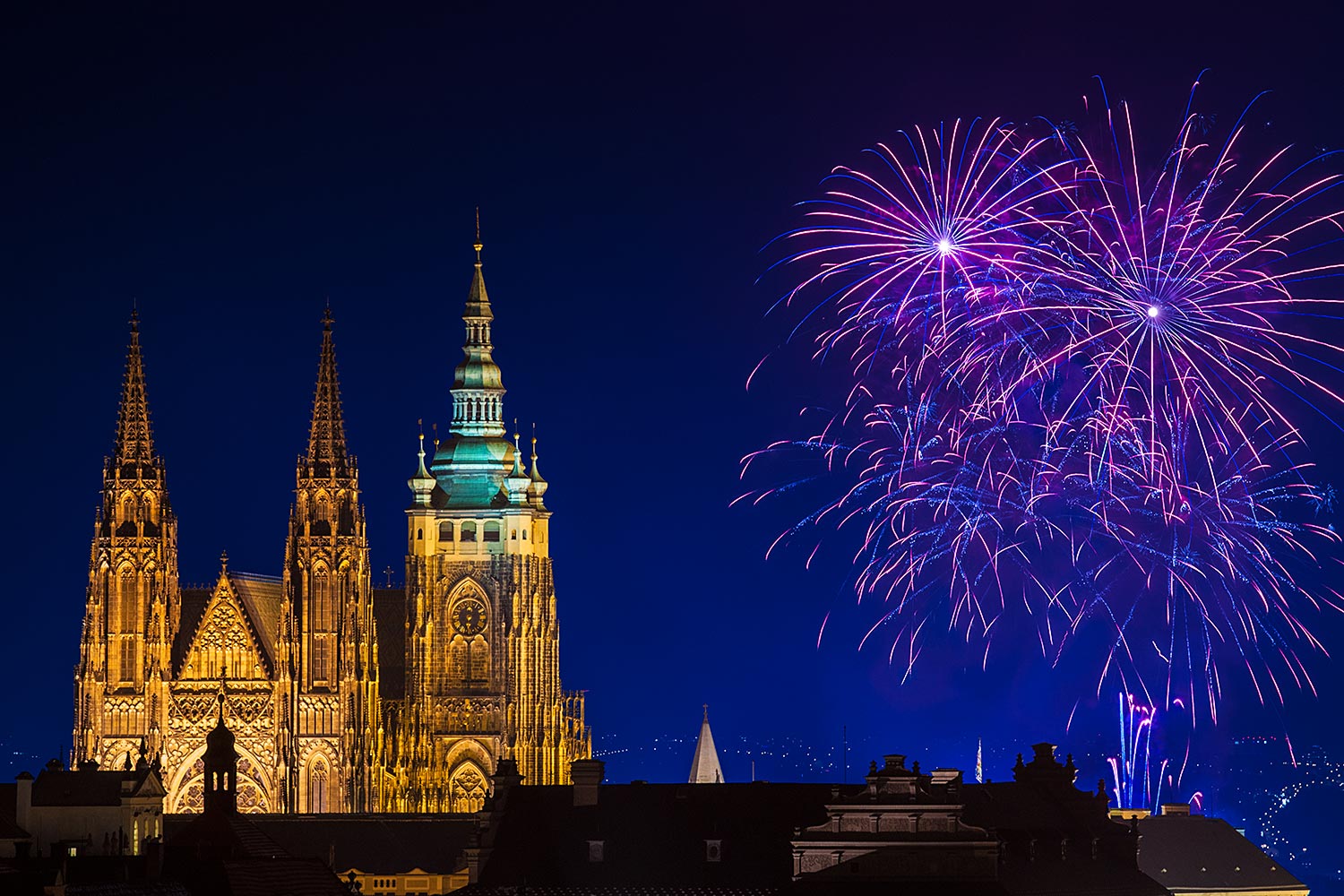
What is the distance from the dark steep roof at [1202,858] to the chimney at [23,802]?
121 ft

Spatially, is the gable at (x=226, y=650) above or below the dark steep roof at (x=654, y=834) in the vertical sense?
above

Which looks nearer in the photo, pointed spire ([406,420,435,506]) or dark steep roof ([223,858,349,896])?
dark steep roof ([223,858,349,896])

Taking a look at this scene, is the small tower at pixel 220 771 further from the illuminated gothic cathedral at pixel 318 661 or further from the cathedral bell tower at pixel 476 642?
the cathedral bell tower at pixel 476 642

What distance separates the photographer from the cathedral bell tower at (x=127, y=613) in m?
160

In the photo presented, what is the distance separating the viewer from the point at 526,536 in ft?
561

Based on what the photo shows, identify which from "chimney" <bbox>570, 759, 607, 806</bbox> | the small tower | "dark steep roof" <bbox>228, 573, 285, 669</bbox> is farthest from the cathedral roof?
"chimney" <bbox>570, 759, 607, 806</bbox>

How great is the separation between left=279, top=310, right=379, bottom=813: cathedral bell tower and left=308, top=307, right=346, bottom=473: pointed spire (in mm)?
440

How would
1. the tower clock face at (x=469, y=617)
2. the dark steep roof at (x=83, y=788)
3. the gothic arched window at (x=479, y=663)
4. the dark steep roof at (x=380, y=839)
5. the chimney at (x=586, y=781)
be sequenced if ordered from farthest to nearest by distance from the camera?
1. the tower clock face at (x=469, y=617)
2. the gothic arched window at (x=479, y=663)
3. the dark steep roof at (x=380, y=839)
4. the dark steep roof at (x=83, y=788)
5. the chimney at (x=586, y=781)

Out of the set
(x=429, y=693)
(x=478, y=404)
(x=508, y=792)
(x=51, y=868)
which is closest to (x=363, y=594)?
(x=429, y=693)

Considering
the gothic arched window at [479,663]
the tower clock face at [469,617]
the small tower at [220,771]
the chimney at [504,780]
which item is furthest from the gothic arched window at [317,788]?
the chimney at [504,780]

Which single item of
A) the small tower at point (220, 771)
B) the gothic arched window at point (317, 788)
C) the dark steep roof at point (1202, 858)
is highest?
the gothic arched window at point (317, 788)

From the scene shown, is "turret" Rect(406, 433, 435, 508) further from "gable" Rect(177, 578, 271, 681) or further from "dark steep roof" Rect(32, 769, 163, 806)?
"dark steep roof" Rect(32, 769, 163, 806)

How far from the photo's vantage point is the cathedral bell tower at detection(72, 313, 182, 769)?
526 ft

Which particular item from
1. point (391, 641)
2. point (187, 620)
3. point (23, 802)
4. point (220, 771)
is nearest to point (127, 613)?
point (187, 620)
